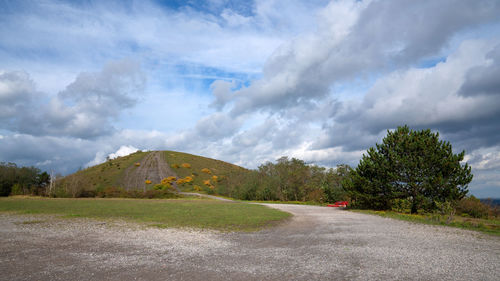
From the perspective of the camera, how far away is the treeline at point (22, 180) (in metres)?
48.0

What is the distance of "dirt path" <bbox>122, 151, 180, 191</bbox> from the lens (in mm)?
72963

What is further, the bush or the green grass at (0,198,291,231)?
the bush

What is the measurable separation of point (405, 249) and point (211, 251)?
637cm

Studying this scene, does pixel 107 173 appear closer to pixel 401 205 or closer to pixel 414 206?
pixel 401 205

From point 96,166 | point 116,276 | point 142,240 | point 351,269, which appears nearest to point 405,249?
point 351,269

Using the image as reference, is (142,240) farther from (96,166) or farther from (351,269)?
(96,166)

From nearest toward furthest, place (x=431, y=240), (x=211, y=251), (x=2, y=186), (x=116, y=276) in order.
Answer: (x=116, y=276) → (x=211, y=251) → (x=431, y=240) → (x=2, y=186)

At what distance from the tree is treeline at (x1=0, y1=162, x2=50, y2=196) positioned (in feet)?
169

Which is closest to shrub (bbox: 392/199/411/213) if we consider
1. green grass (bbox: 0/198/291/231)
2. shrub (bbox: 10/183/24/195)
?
green grass (bbox: 0/198/291/231)

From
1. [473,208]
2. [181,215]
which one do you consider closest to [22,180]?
[181,215]

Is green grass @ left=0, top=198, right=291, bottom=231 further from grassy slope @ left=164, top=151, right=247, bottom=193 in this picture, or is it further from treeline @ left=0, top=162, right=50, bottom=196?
grassy slope @ left=164, top=151, right=247, bottom=193

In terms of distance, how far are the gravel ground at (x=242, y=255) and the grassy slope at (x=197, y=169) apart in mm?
61466

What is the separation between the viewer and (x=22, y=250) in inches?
340

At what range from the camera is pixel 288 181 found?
165 feet
